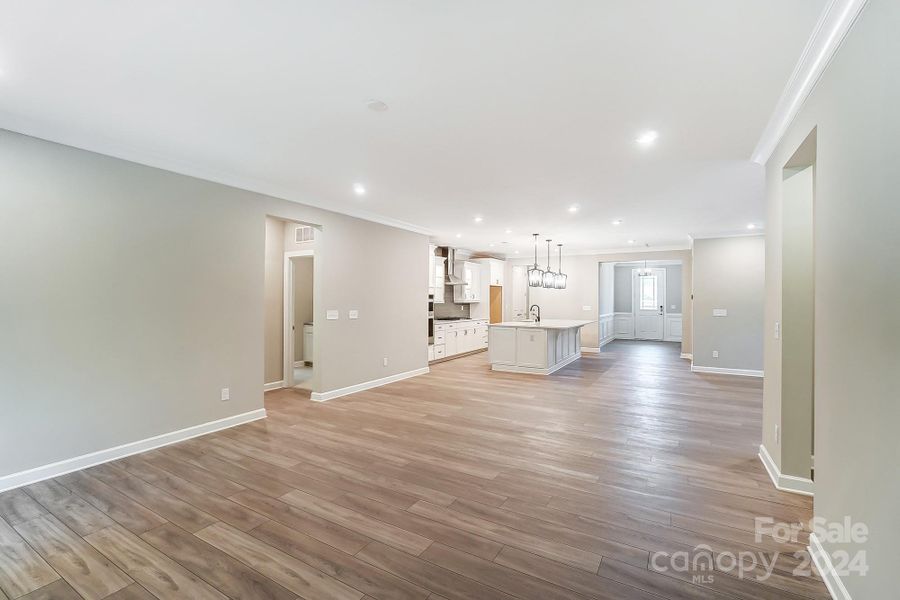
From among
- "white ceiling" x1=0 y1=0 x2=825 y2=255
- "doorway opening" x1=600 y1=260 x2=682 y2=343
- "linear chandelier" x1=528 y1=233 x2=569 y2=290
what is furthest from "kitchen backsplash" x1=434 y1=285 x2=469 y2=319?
"white ceiling" x1=0 y1=0 x2=825 y2=255

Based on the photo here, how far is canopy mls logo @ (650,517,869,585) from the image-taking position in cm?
181

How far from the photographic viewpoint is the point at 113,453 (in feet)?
11.1

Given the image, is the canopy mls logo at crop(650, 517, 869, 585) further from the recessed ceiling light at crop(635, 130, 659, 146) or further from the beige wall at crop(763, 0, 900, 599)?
the recessed ceiling light at crop(635, 130, 659, 146)

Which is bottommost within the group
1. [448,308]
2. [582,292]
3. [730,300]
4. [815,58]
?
[448,308]

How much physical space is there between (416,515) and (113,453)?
2.80 m

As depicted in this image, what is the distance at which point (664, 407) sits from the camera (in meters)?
5.10

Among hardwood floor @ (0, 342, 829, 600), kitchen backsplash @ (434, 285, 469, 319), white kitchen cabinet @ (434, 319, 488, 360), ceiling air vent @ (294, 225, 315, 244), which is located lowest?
hardwood floor @ (0, 342, 829, 600)

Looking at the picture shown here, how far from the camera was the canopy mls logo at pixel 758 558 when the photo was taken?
181 cm

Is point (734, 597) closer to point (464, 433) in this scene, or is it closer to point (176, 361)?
point (464, 433)

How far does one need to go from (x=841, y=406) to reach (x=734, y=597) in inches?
39.0

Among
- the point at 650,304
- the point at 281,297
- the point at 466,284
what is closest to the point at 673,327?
the point at 650,304

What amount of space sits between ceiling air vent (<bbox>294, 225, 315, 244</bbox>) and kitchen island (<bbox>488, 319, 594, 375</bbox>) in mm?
3723

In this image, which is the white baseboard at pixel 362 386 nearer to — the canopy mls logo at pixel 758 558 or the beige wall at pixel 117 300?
the beige wall at pixel 117 300

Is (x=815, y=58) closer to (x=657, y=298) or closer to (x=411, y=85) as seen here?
(x=411, y=85)
